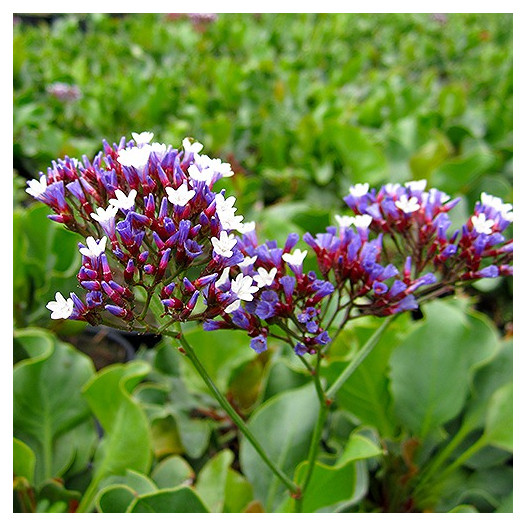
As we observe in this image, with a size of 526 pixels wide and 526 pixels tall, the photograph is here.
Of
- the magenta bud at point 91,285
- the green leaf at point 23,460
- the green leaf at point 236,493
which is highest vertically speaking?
the magenta bud at point 91,285

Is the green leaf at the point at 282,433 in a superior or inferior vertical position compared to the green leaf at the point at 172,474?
superior

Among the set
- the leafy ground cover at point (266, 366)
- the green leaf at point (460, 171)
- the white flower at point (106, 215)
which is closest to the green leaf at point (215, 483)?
the leafy ground cover at point (266, 366)

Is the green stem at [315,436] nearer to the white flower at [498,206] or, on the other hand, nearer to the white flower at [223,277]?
the white flower at [223,277]

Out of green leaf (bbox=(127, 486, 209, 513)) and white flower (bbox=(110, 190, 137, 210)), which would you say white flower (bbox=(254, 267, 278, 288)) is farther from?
green leaf (bbox=(127, 486, 209, 513))

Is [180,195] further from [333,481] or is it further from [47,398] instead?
[47,398]

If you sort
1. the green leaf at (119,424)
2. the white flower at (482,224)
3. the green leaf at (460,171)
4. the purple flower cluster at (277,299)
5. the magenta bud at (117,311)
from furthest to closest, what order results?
1. the green leaf at (460,171)
2. the green leaf at (119,424)
3. the white flower at (482,224)
4. the purple flower cluster at (277,299)
5. the magenta bud at (117,311)

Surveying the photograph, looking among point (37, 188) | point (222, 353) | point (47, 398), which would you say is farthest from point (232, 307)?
point (47, 398)
